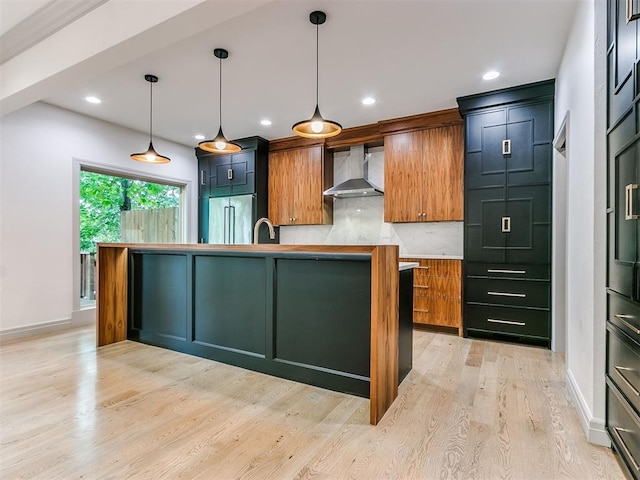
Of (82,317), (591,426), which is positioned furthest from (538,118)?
(82,317)

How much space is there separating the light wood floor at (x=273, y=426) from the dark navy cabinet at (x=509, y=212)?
2.37 ft

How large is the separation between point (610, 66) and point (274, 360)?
278 centimetres

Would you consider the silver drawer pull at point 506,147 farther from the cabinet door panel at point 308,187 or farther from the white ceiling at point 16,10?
the white ceiling at point 16,10

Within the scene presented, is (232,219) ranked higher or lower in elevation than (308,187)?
lower

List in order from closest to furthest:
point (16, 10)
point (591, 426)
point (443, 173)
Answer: point (591, 426) → point (16, 10) → point (443, 173)

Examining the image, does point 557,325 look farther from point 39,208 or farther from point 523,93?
point 39,208

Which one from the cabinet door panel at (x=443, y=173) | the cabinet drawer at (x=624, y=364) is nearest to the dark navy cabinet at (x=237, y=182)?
the cabinet door panel at (x=443, y=173)

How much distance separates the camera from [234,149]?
343 centimetres

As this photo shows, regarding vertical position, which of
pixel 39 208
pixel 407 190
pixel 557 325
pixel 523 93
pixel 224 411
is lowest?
pixel 224 411

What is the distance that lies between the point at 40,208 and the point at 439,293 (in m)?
4.92

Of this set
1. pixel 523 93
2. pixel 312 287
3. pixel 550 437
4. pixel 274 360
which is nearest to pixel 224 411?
pixel 274 360

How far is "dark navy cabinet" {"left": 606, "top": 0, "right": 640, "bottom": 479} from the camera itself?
4.64ft

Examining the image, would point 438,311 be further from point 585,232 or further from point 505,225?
point 585,232

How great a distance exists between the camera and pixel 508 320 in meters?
3.58
